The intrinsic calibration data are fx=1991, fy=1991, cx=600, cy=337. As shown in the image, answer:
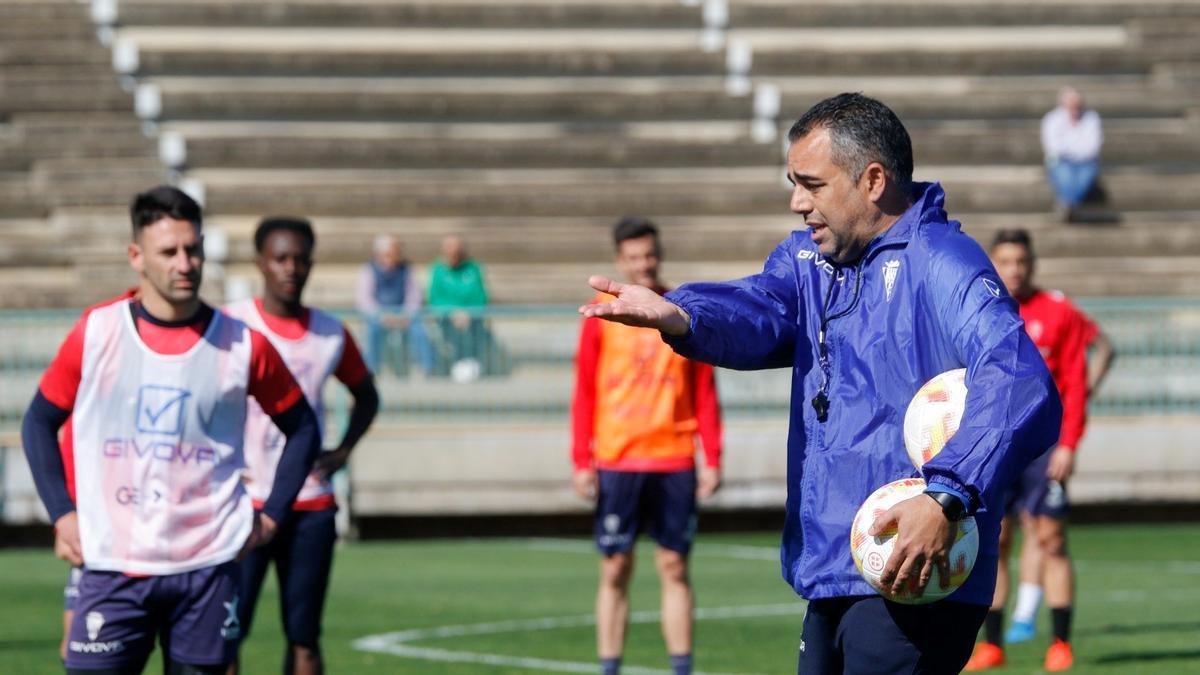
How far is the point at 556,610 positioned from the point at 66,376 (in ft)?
21.5

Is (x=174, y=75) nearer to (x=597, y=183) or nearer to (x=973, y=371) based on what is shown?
(x=597, y=183)

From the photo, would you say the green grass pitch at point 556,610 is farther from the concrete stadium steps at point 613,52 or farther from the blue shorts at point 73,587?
the concrete stadium steps at point 613,52

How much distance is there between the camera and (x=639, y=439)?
31.8ft

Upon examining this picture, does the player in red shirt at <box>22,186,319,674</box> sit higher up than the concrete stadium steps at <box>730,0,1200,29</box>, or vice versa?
the concrete stadium steps at <box>730,0,1200,29</box>

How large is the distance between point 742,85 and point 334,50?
17.1ft

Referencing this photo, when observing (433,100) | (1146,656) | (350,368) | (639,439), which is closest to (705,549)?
(1146,656)

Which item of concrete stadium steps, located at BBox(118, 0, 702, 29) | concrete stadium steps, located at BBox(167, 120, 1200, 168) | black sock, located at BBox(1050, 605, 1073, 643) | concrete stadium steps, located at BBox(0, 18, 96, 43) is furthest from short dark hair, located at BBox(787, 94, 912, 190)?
concrete stadium steps, located at BBox(0, 18, 96, 43)

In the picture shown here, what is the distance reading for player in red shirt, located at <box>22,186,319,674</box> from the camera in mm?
6562

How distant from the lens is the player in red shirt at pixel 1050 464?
1017cm

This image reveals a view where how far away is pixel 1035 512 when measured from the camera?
1068 cm

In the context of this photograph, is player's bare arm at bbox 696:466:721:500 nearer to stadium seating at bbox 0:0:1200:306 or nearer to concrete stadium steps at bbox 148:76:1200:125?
stadium seating at bbox 0:0:1200:306

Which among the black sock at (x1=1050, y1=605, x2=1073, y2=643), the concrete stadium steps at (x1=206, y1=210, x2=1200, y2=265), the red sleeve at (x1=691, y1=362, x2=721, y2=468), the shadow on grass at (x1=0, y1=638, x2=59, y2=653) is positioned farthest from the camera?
the concrete stadium steps at (x1=206, y1=210, x2=1200, y2=265)

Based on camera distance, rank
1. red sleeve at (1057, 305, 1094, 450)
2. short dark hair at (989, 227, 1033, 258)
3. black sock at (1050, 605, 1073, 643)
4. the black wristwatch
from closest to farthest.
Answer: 1. the black wristwatch
2. short dark hair at (989, 227, 1033, 258)
3. black sock at (1050, 605, 1073, 643)
4. red sleeve at (1057, 305, 1094, 450)

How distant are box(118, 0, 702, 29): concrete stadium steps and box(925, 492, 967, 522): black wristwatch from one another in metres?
21.9
